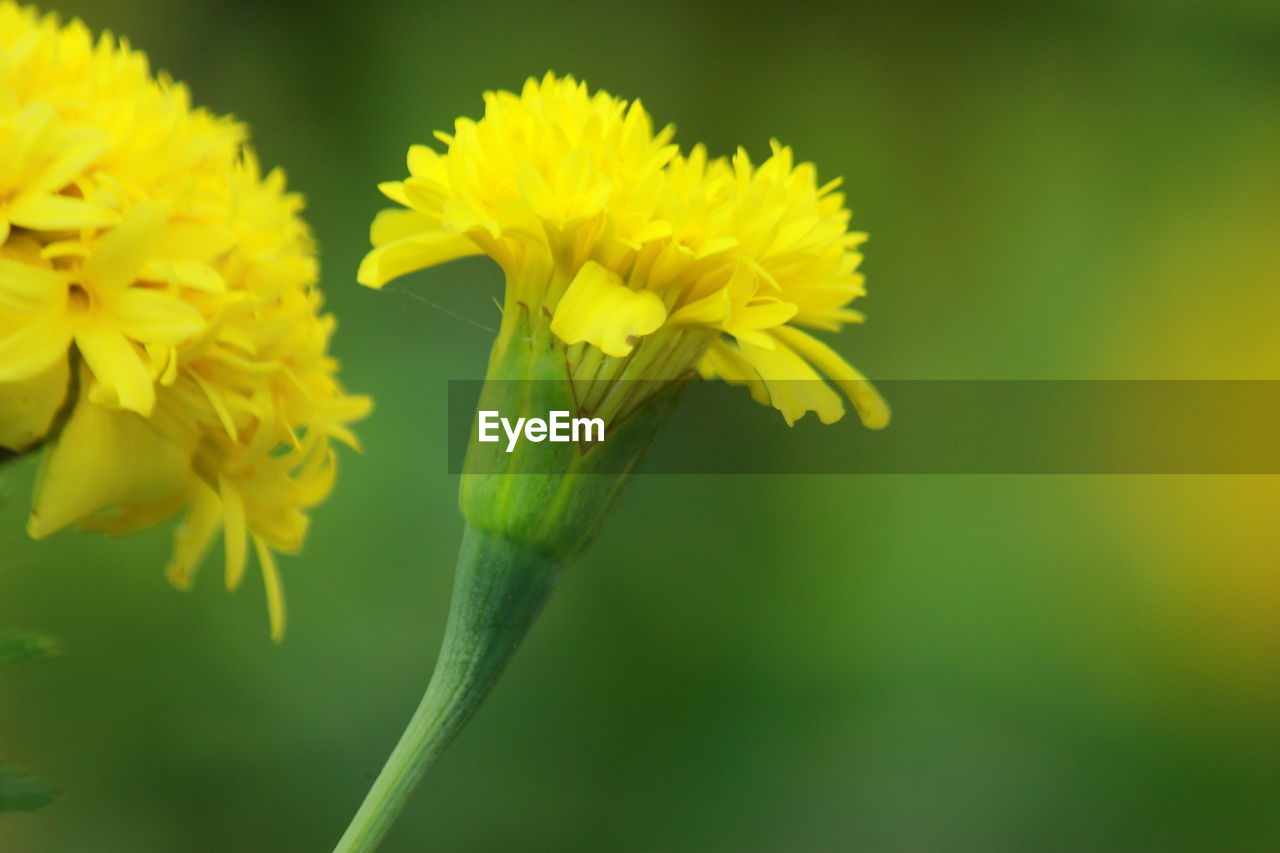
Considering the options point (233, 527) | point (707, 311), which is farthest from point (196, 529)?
point (707, 311)

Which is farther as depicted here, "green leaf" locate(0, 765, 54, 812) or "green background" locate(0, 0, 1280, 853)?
"green background" locate(0, 0, 1280, 853)

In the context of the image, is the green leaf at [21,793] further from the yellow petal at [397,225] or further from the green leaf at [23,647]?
the yellow petal at [397,225]

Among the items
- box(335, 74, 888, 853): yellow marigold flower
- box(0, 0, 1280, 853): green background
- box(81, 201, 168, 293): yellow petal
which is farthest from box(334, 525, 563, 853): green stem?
box(0, 0, 1280, 853): green background

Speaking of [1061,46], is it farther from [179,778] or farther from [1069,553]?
[179,778]

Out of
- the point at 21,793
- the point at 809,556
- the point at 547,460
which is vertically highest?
the point at 809,556

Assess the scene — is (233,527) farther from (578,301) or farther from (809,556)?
(809,556)

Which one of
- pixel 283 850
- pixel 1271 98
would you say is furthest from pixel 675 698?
pixel 1271 98

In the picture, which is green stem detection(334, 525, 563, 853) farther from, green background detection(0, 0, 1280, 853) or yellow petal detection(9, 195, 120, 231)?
green background detection(0, 0, 1280, 853)
